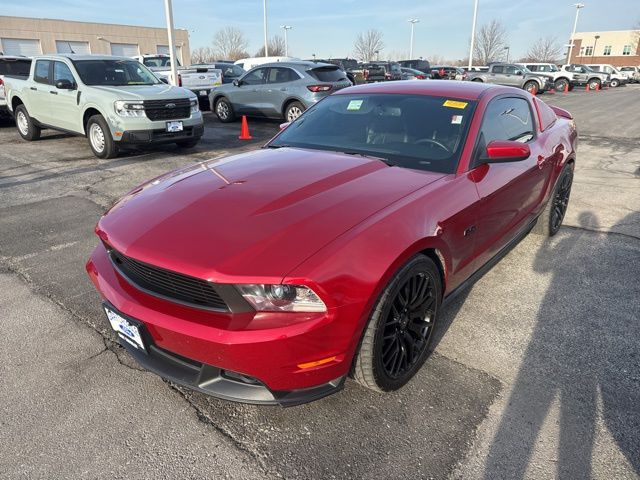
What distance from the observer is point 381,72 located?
26484 mm

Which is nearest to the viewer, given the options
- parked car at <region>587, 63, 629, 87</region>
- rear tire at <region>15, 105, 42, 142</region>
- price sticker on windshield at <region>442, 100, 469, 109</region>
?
price sticker on windshield at <region>442, 100, 469, 109</region>

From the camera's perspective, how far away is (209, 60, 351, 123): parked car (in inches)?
455

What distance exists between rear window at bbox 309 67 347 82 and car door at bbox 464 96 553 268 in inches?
319

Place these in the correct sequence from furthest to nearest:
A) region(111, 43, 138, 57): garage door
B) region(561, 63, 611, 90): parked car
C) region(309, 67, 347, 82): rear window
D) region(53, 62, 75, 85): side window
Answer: region(111, 43, 138, 57): garage door → region(561, 63, 611, 90): parked car → region(309, 67, 347, 82): rear window → region(53, 62, 75, 85): side window

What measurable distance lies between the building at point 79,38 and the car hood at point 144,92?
43535mm

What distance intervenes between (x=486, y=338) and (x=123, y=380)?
87.9 inches

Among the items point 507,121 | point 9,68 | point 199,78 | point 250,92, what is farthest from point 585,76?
point 507,121

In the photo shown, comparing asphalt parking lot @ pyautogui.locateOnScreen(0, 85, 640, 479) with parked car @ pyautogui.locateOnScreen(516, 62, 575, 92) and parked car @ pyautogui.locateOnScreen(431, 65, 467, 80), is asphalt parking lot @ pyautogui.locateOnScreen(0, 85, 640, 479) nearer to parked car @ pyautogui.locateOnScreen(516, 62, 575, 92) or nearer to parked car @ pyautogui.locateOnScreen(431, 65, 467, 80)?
parked car @ pyautogui.locateOnScreen(431, 65, 467, 80)

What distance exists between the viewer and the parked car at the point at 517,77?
26484 millimetres

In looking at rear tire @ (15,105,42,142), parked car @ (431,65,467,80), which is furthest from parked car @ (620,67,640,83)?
rear tire @ (15,105,42,142)

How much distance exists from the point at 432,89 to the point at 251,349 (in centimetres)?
259

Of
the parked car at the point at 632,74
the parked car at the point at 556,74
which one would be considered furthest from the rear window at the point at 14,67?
the parked car at the point at 632,74

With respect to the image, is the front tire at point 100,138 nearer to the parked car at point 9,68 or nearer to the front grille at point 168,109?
the front grille at point 168,109

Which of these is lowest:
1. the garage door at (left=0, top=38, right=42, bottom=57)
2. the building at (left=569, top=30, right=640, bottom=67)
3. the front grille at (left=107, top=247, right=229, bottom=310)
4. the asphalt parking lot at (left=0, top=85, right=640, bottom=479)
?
the asphalt parking lot at (left=0, top=85, right=640, bottom=479)
